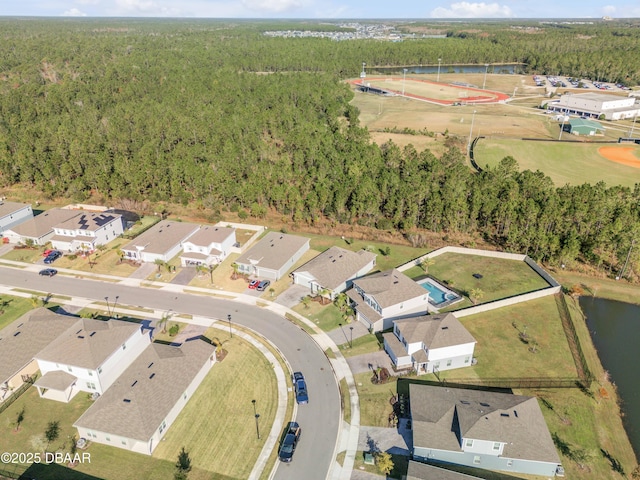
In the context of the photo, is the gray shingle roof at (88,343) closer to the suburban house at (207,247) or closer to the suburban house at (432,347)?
the suburban house at (207,247)

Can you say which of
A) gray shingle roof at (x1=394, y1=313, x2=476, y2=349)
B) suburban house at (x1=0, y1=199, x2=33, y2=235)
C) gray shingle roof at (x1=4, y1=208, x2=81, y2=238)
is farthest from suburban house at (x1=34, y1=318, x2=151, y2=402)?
suburban house at (x1=0, y1=199, x2=33, y2=235)

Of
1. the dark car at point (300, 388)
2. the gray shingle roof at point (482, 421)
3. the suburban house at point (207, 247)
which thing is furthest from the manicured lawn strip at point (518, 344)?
the suburban house at point (207, 247)

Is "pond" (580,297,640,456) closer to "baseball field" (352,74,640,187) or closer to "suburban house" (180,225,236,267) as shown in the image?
"baseball field" (352,74,640,187)

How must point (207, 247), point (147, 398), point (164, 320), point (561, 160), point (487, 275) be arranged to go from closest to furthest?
point (147, 398) → point (164, 320) → point (487, 275) → point (207, 247) → point (561, 160)

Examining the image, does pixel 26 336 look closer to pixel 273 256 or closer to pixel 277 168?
pixel 273 256

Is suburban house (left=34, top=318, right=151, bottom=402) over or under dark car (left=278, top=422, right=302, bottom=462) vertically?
over

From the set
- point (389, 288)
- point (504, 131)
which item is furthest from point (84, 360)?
point (504, 131)

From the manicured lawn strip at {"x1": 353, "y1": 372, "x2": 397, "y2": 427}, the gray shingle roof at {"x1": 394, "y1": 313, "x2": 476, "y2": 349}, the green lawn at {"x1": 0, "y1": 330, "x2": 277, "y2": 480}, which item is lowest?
the green lawn at {"x1": 0, "y1": 330, "x2": 277, "y2": 480}

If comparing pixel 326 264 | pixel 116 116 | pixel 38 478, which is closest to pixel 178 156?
pixel 116 116
